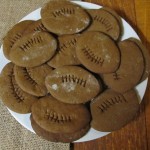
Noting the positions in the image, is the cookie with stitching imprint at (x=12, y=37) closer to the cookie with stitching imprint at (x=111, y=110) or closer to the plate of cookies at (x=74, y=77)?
the plate of cookies at (x=74, y=77)

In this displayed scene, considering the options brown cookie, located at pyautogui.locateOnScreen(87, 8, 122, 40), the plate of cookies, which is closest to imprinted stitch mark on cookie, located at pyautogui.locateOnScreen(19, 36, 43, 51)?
the plate of cookies

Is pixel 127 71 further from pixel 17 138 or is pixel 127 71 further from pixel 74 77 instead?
pixel 17 138

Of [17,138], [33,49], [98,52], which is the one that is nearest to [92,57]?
[98,52]

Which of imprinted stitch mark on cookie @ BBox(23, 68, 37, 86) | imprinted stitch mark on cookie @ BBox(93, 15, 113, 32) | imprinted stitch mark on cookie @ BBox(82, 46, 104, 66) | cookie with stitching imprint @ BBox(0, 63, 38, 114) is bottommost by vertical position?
cookie with stitching imprint @ BBox(0, 63, 38, 114)

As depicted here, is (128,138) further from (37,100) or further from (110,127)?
(37,100)

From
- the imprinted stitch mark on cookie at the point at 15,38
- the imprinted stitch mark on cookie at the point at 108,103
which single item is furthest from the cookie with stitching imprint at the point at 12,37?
the imprinted stitch mark on cookie at the point at 108,103

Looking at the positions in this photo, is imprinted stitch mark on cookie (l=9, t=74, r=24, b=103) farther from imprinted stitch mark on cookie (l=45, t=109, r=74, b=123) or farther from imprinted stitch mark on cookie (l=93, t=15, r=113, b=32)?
imprinted stitch mark on cookie (l=93, t=15, r=113, b=32)

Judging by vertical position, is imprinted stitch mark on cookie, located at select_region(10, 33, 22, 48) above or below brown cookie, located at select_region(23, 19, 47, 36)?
below
